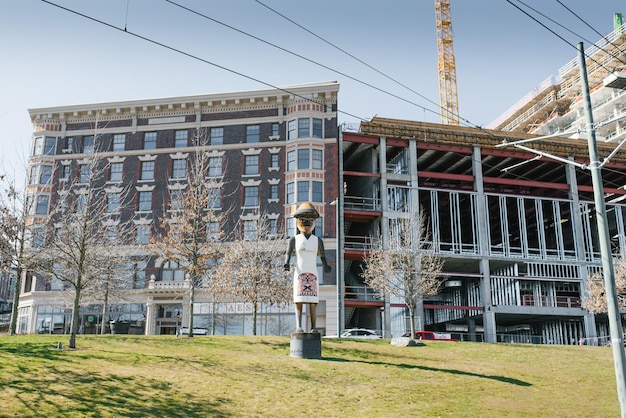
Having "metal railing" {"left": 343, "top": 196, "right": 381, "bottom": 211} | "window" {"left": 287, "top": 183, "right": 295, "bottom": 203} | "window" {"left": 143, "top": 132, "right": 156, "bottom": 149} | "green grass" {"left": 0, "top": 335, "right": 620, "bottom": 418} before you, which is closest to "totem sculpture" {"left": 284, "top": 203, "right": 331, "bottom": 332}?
"green grass" {"left": 0, "top": 335, "right": 620, "bottom": 418}

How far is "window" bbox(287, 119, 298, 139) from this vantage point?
52.2 m

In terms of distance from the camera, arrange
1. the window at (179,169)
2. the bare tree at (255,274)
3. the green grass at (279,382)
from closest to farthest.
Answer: the green grass at (279,382) → the bare tree at (255,274) → the window at (179,169)

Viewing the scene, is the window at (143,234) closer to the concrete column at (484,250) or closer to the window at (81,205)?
the window at (81,205)

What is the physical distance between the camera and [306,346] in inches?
861

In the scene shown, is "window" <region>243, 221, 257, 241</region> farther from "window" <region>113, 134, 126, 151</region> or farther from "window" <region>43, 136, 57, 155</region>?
"window" <region>43, 136, 57, 155</region>

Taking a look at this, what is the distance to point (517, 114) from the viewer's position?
9975 cm

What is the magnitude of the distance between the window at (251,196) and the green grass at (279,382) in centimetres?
2677

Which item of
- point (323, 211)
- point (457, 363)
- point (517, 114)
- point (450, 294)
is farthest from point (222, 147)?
point (517, 114)

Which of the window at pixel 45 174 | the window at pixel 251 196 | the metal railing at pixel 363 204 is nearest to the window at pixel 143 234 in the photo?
the window at pixel 251 196

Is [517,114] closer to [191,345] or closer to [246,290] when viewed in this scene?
[246,290]

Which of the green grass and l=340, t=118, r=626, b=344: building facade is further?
l=340, t=118, r=626, b=344: building facade

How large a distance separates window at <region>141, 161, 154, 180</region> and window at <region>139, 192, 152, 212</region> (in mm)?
1488

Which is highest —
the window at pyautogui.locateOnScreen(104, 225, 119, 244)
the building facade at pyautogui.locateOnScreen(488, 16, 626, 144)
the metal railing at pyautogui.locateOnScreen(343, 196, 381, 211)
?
the building facade at pyautogui.locateOnScreen(488, 16, 626, 144)

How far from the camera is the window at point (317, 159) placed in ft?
168
